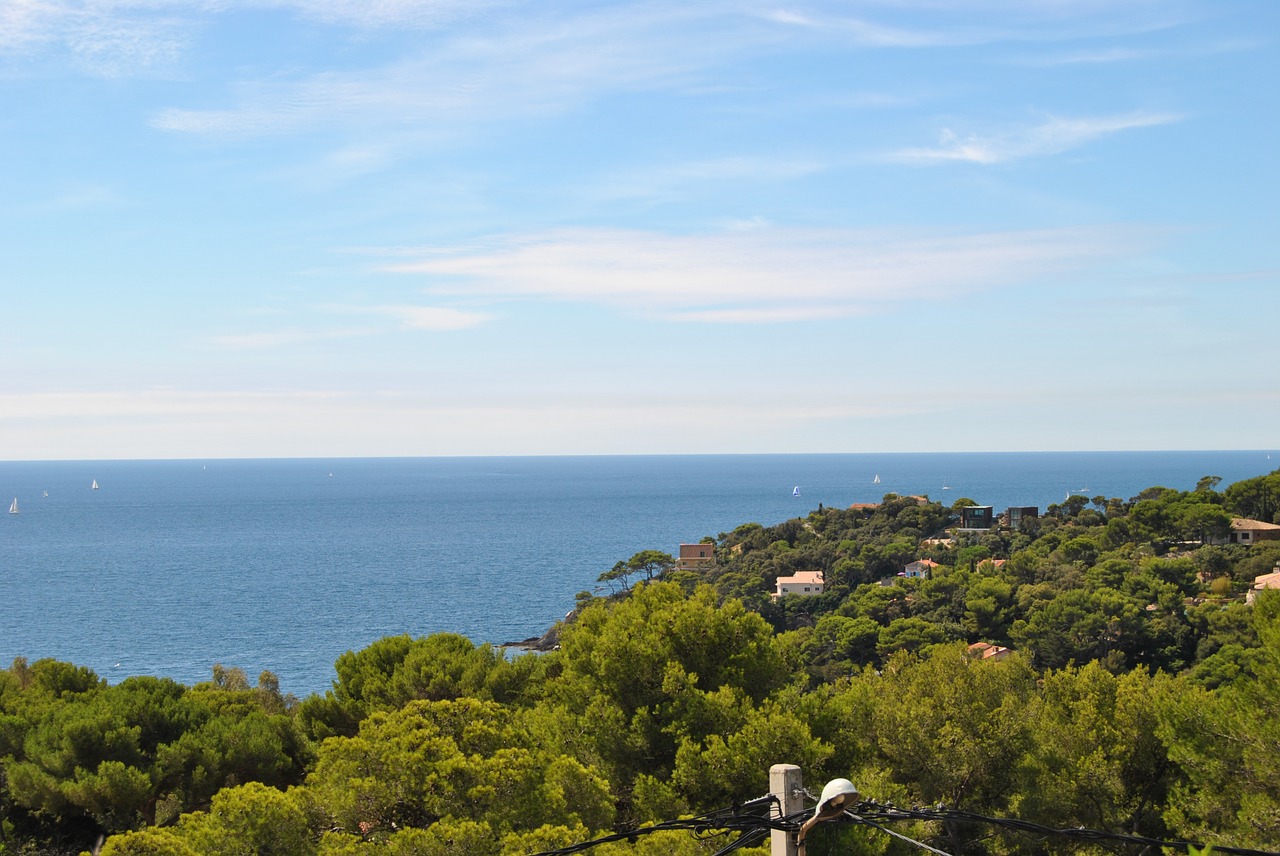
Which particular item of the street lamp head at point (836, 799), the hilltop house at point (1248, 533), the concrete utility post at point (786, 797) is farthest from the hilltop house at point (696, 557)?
the street lamp head at point (836, 799)

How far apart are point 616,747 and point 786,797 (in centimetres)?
1208

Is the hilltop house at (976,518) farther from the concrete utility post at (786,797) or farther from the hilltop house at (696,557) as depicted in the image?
the concrete utility post at (786,797)

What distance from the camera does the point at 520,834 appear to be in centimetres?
1158

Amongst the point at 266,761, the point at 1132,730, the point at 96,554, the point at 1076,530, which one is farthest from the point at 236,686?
the point at 96,554

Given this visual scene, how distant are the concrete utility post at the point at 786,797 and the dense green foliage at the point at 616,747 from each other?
676cm

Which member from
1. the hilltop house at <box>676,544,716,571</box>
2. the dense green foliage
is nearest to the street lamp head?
the dense green foliage

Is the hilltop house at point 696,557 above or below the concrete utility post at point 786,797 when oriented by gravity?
below

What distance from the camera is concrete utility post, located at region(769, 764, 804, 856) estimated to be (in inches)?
180

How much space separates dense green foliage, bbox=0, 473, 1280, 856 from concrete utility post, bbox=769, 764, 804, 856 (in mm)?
6762

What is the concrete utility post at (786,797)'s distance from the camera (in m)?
4.57

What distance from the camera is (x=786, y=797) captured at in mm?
4621

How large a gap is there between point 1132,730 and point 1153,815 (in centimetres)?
142

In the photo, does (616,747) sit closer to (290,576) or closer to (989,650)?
(989,650)

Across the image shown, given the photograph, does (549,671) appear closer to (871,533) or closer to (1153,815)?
(1153,815)
